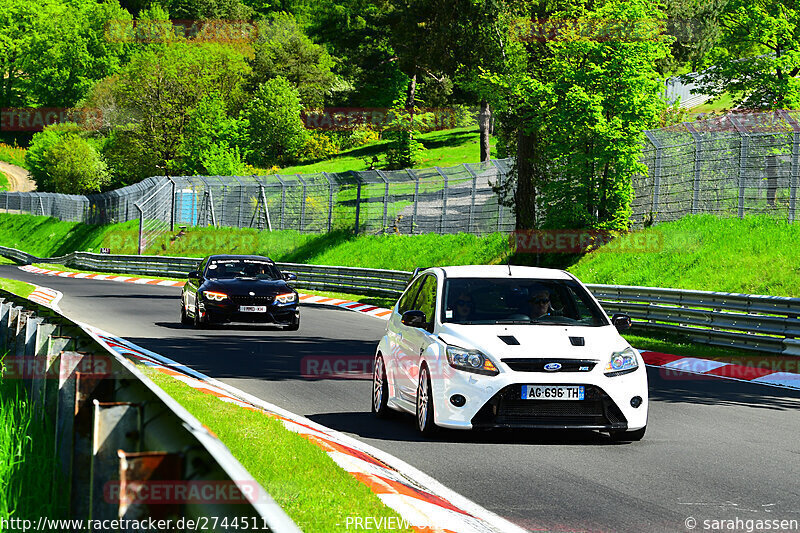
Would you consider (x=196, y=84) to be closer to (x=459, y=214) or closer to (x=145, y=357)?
(x=459, y=214)

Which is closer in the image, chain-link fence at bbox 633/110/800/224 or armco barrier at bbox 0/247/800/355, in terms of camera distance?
armco barrier at bbox 0/247/800/355

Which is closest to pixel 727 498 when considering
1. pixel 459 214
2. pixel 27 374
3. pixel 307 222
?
pixel 27 374

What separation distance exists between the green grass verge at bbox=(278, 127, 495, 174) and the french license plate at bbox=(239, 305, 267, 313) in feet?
201

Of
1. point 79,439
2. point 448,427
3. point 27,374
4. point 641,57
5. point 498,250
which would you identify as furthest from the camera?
point 498,250

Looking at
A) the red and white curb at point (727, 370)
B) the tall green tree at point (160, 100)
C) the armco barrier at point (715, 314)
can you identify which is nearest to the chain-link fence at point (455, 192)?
the armco barrier at point (715, 314)

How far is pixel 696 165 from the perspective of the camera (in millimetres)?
30125

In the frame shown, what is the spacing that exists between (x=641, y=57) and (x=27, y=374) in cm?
2263

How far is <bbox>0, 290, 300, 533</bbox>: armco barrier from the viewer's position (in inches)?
126

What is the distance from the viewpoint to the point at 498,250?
3834cm
